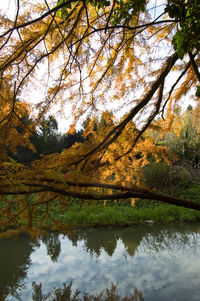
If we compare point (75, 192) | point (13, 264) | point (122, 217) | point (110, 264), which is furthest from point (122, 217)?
point (75, 192)

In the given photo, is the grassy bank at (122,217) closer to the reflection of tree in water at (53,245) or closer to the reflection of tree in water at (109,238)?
the reflection of tree in water at (109,238)

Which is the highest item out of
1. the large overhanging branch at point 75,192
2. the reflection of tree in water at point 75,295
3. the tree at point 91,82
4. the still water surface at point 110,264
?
the tree at point 91,82

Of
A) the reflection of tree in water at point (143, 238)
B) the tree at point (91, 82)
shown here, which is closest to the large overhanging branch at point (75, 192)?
the tree at point (91, 82)

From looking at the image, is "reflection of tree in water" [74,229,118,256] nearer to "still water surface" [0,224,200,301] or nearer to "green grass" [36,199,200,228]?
"still water surface" [0,224,200,301]

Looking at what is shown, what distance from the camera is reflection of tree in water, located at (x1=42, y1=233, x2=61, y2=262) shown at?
310cm

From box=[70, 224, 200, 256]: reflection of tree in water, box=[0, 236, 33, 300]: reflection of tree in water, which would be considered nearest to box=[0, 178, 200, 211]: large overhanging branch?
box=[0, 236, 33, 300]: reflection of tree in water

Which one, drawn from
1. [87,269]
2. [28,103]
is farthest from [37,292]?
[28,103]

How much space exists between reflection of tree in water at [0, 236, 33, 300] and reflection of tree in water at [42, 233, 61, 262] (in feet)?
0.92

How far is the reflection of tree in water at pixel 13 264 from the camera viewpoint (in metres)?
2.32

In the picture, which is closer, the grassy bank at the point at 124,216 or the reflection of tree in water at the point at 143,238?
the reflection of tree in water at the point at 143,238

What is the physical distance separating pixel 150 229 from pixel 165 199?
3.36 meters

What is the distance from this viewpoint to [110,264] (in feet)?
8.93

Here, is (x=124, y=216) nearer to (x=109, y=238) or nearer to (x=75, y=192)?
(x=109, y=238)

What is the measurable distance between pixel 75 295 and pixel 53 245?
154 centimetres
